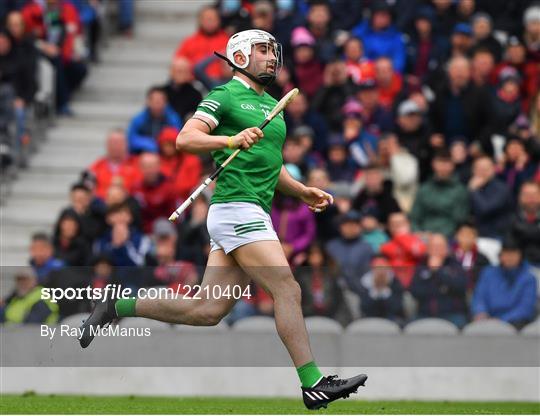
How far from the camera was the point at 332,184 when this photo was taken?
19.0 metres

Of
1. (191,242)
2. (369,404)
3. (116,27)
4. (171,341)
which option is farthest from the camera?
(116,27)

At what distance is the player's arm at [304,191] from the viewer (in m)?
12.1

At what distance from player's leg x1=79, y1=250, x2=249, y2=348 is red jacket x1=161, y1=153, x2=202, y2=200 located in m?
6.93

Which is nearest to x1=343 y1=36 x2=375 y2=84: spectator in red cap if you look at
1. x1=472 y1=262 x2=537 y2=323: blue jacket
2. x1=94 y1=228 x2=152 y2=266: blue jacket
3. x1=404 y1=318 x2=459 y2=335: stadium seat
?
x1=94 y1=228 x2=152 y2=266: blue jacket

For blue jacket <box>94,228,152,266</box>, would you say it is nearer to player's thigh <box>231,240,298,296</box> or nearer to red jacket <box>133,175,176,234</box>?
red jacket <box>133,175,176,234</box>

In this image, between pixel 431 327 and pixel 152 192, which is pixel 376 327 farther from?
pixel 152 192

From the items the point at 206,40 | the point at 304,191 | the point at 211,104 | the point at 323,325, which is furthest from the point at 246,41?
the point at 206,40

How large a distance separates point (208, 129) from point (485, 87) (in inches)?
351

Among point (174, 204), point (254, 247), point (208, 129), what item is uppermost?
point (208, 129)

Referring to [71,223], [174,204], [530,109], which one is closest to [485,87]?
[530,109]

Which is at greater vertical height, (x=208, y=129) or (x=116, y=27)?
(x=208, y=129)

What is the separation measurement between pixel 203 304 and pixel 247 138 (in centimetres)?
133

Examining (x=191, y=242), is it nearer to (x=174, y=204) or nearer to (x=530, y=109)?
(x=174, y=204)

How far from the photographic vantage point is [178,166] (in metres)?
19.2
